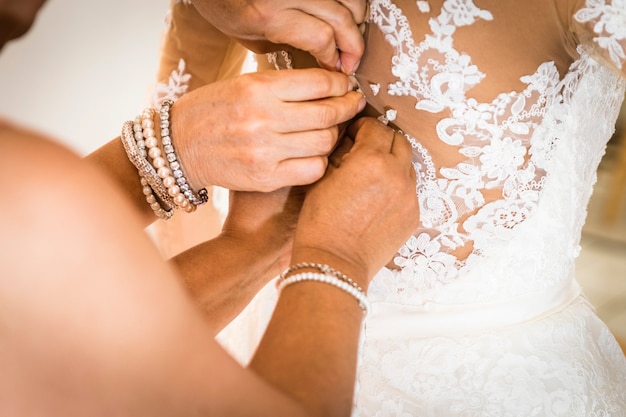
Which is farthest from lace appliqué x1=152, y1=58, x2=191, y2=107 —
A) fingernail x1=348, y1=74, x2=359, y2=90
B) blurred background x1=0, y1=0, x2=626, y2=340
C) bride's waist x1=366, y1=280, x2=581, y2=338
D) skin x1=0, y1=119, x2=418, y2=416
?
skin x1=0, y1=119, x2=418, y2=416

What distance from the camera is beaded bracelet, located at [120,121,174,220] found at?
35.5 inches

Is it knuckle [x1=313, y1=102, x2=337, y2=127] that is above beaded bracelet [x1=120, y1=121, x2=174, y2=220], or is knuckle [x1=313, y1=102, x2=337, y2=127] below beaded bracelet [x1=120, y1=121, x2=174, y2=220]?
above

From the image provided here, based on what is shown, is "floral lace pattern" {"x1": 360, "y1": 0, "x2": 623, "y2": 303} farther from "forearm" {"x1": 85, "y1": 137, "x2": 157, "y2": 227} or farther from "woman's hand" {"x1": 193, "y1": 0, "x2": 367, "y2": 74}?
"forearm" {"x1": 85, "y1": 137, "x2": 157, "y2": 227}

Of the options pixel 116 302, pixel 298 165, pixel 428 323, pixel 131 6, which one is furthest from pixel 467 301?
pixel 131 6

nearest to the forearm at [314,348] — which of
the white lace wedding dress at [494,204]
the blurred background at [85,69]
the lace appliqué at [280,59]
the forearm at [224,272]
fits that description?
the white lace wedding dress at [494,204]

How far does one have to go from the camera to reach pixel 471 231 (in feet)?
3.16

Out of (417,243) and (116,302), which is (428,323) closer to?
(417,243)

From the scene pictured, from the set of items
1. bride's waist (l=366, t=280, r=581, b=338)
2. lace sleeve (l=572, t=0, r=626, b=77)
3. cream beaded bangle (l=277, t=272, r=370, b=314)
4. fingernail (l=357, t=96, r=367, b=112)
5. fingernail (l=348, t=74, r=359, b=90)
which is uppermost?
lace sleeve (l=572, t=0, r=626, b=77)

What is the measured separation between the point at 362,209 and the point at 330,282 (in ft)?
0.47

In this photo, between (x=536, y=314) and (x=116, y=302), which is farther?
(x=536, y=314)

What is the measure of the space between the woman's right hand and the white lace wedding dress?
8 centimetres

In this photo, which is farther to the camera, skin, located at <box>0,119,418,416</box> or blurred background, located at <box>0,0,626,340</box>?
blurred background, located at <box>0,0,626,340</box>

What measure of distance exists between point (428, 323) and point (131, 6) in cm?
108

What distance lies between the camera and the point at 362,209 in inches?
32.3
